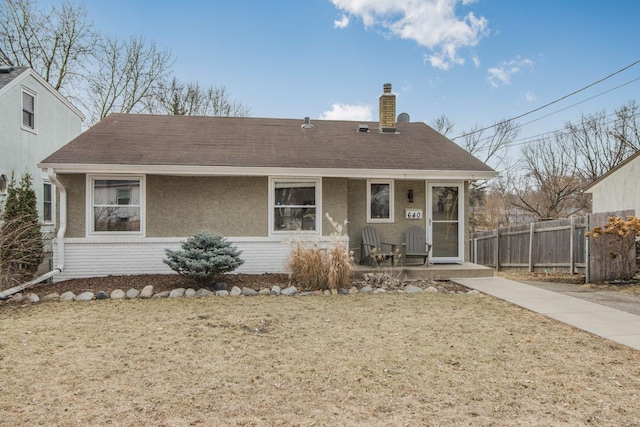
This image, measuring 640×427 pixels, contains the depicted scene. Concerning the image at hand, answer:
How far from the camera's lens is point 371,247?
34.2ft

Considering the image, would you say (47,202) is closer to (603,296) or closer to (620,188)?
(603,296)

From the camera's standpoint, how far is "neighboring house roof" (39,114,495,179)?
9367mm

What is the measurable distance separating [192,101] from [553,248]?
22.2 m

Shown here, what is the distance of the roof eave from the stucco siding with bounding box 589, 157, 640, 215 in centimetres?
949

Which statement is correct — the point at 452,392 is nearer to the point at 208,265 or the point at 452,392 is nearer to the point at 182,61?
the point at 208,265

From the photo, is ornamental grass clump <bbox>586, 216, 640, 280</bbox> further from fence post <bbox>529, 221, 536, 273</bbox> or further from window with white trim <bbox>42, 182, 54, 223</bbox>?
window with white trim <bbox>42, 182, 54, 223</bbox>

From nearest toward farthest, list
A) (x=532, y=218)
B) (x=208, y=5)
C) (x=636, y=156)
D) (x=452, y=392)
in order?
(x=452, y=392), (x=208, y=5), (x=636, y=156), (x=532, y=218)

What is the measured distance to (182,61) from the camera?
23500 mm

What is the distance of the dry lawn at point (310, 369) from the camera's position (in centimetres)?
329

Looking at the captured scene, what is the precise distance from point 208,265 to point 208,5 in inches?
375

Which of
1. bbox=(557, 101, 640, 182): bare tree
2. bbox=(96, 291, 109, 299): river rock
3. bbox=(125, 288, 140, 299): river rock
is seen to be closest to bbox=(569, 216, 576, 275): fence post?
bbox=(125, 288, 140, 299): river rock

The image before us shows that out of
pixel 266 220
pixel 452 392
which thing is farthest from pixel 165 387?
pixel 266 220

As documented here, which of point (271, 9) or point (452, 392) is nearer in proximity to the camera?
point (452, 392)

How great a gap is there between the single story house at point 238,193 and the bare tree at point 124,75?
39.3 ft
